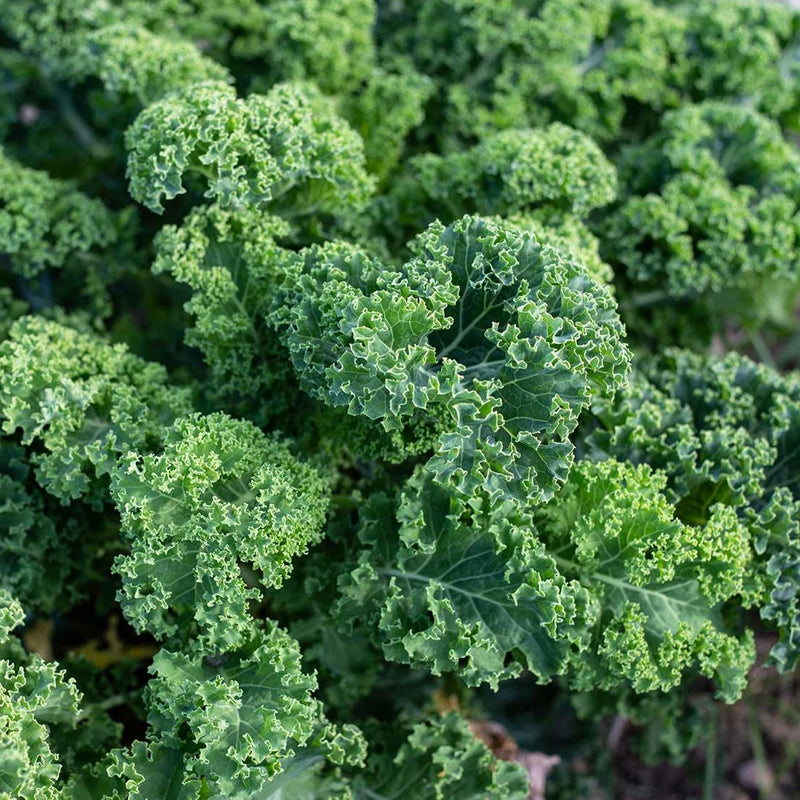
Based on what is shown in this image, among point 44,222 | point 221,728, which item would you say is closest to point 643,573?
point 221,728

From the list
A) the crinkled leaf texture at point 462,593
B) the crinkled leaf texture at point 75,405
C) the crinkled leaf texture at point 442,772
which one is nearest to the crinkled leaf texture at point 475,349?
the crinkled leaf texture at point 462,593

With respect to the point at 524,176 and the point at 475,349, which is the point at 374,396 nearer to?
the point at 475,349

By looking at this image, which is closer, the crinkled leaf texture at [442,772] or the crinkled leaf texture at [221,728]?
the crinkled leaf texture at [221,728]

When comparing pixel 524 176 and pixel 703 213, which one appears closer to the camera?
pixel 524 176

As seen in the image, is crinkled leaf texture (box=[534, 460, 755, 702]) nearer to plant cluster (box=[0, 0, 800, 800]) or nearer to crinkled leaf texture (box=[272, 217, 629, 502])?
plant cluster (box=[0, 0, 800, 800])

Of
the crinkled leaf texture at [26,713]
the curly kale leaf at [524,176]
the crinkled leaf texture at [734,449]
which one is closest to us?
the crinkled leaf texture at [26,713]

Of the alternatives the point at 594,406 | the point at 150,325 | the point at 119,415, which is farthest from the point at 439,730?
the point at 150,325

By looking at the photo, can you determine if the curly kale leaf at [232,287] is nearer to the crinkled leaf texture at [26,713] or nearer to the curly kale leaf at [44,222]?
the curly kale leaf at [44,222]

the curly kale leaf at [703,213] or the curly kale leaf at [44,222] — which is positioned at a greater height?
the curly kale leaf at [44,222]

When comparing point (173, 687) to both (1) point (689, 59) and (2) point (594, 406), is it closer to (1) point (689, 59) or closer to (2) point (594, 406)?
(2) point (594, 406)
